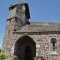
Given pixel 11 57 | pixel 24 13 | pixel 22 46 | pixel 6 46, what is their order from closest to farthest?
1. pixel 11 57
2. pixel 6 46
3. pixel 22 46
4. pixel 24 13

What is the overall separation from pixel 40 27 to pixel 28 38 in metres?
2.48

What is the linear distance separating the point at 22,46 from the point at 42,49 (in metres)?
3.66

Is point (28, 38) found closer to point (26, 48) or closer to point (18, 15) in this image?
point (26, 48)

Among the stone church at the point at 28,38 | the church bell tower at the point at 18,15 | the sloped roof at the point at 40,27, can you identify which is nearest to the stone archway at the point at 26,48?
the stone church at the point at 28,38

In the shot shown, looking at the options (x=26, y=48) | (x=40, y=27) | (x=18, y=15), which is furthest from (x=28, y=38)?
(x=18, y=15)

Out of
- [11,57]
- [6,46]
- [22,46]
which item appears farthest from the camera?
[22,46]

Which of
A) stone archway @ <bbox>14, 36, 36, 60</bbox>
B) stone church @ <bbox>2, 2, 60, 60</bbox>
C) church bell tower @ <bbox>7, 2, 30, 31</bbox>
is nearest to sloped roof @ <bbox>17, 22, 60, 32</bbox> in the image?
stone church @ <bbox>2, 2, 60, 60</bbox>

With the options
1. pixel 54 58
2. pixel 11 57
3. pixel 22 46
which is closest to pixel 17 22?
pixel 22 46

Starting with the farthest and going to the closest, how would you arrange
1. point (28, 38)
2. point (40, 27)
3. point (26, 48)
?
point (40, 27), point (26, 48), point (28, 38)

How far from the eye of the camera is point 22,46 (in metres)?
24.0

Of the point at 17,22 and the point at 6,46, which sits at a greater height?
the point at 17,22

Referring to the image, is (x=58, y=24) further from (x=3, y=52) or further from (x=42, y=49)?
(x=3, y=52)

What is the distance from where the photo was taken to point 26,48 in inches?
951

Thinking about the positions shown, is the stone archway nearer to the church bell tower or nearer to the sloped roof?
the sloped roof
